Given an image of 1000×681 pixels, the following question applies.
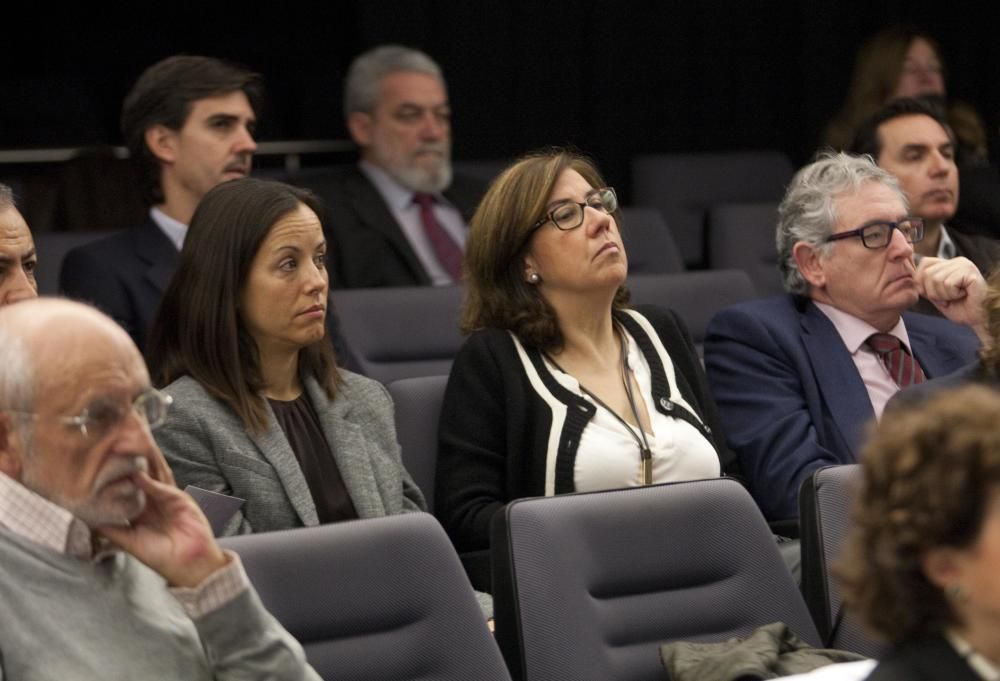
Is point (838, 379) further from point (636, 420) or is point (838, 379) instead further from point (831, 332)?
point (636, 420)

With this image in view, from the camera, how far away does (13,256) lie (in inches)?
111

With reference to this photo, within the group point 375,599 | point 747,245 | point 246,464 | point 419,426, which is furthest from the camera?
point 747,245

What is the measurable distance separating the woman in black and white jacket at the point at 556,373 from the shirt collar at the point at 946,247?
1.12 metres

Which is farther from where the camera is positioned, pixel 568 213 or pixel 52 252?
pixel 52 252

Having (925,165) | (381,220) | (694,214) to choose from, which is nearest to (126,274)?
(381,220)

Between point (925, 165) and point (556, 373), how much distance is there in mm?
1571

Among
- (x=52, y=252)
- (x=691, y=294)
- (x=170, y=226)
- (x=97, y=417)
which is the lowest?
(x=691, y=294)

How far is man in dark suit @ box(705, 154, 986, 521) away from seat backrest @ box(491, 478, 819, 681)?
0.79 m

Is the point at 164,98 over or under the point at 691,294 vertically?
over

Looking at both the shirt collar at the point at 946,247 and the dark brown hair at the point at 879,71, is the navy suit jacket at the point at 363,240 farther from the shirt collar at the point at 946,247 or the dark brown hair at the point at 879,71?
the dark brown hair at the point at 879,71

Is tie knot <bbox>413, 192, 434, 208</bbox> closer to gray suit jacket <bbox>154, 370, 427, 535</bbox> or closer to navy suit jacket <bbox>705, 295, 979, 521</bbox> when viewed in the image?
navy suit jacket <bbox>705, 295, 979, 521</bbox>

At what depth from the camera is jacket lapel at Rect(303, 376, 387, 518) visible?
285 centimetres

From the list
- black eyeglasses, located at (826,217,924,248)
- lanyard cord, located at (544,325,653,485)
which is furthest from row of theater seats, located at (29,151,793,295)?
lanyard cord, located at (544,325,653,485)

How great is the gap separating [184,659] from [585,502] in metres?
0.72
